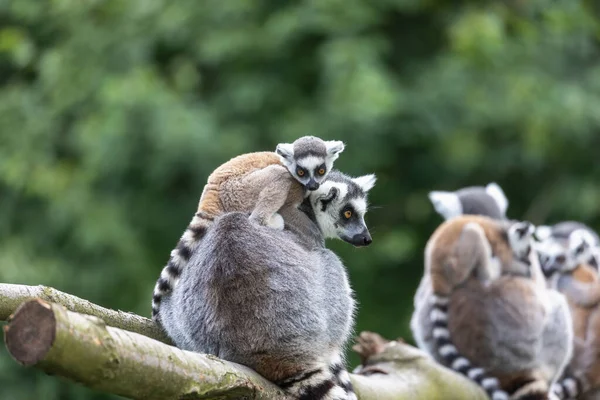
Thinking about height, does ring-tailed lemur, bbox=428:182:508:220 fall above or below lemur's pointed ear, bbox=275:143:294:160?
above

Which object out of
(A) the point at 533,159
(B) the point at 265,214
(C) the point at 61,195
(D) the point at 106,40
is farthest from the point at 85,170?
(B) the point at 265,214

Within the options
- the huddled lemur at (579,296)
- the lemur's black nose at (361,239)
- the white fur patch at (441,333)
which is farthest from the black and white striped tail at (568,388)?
the lemur's black nose at (361,239)

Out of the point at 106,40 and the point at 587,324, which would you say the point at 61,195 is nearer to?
the point at 106,40

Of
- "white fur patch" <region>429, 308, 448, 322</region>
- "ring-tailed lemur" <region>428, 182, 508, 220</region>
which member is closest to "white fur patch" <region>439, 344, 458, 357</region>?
"white fur patch" <region>429, 308, 448, 322</region>

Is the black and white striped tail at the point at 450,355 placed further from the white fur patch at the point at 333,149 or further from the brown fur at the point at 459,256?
the white fur patch at the point at 333,149

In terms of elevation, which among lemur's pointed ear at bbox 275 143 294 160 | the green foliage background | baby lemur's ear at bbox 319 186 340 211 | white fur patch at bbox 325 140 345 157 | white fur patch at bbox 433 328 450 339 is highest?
the green foliage background

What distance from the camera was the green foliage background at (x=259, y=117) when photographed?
8.92m

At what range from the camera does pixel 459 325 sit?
6.25 metres

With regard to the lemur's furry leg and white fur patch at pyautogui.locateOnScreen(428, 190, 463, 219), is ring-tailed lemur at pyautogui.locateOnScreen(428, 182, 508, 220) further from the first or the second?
the lemur's furry leg

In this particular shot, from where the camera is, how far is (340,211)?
402cm

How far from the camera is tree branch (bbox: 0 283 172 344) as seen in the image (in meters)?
3.35

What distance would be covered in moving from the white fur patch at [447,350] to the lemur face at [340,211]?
7.58 feet

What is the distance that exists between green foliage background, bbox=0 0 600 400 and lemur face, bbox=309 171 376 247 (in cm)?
446

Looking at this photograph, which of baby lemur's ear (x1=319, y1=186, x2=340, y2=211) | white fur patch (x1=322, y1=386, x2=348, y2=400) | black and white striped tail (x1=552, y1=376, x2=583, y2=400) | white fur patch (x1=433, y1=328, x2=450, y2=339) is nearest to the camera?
white fur patch (x1=322, y1=386, x2=348, y2=400)
